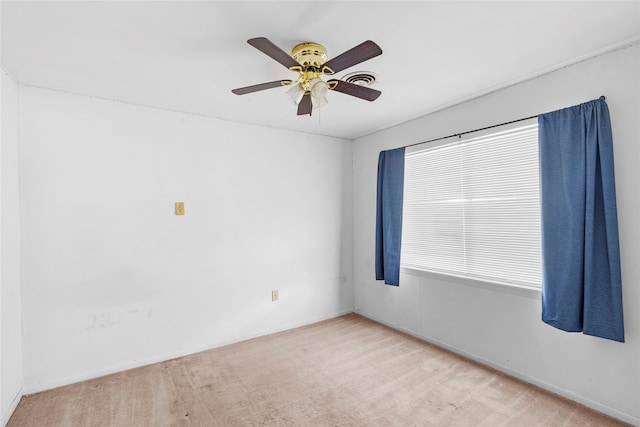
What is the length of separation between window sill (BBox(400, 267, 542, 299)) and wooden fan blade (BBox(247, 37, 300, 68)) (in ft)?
7.90

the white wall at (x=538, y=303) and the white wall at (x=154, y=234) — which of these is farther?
the white wall at (x=154, y=234)

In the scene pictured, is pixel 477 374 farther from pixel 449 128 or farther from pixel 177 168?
pixel 177 168

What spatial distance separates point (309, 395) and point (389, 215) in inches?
82.2

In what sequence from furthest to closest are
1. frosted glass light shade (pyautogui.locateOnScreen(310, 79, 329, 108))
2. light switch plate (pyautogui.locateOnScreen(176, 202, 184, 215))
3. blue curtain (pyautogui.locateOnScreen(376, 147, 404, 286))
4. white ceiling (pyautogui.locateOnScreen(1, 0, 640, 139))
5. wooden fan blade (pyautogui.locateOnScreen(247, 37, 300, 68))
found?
blue curtain (pyautogui.locateOnScreen(376, 147, 404, 286)) < light switch plate (pyautogui.locateOnScreen(176, 202, 184, 215)) < frosted glass light shade (pyautogui.locateOnScreen(310, 79, 329, 108)) < white ceiling (pyautogui.locateOnScreen(1, 0, 640, 139)) < wooden fan blade (pyautogui.locateOnScreen(247, 37, 300, 68))

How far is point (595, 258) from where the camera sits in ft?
6.81

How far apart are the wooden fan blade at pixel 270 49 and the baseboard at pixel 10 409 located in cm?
287

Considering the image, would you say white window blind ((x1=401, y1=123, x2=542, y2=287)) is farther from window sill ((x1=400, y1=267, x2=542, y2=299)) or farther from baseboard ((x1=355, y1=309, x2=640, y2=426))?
baseboard ((x1=355, y1=309, x2=640, y2=426))

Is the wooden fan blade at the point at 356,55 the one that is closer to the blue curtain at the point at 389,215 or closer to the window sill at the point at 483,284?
the blue curtain at the point at 389,215

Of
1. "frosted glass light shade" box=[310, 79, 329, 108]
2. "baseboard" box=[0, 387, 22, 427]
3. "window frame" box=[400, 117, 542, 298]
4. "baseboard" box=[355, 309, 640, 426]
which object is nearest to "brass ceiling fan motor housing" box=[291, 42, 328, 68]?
"frosted glass light shade" box=[310, 79, 329, 108]

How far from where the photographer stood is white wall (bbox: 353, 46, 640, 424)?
6.55 feet

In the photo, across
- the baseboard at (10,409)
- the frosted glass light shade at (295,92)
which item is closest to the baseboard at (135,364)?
the baseboard at (10,409)

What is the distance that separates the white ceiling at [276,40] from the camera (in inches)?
63.4

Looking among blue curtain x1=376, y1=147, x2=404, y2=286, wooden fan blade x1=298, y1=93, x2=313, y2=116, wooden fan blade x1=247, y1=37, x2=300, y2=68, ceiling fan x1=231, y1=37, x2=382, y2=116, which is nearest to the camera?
wooden fan blade x1=247, y1=37, x2=300, y2=68

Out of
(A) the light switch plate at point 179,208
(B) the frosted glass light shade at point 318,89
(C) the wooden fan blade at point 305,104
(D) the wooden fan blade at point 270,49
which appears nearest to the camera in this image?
(D) the wooden fan blade at point 270,49
